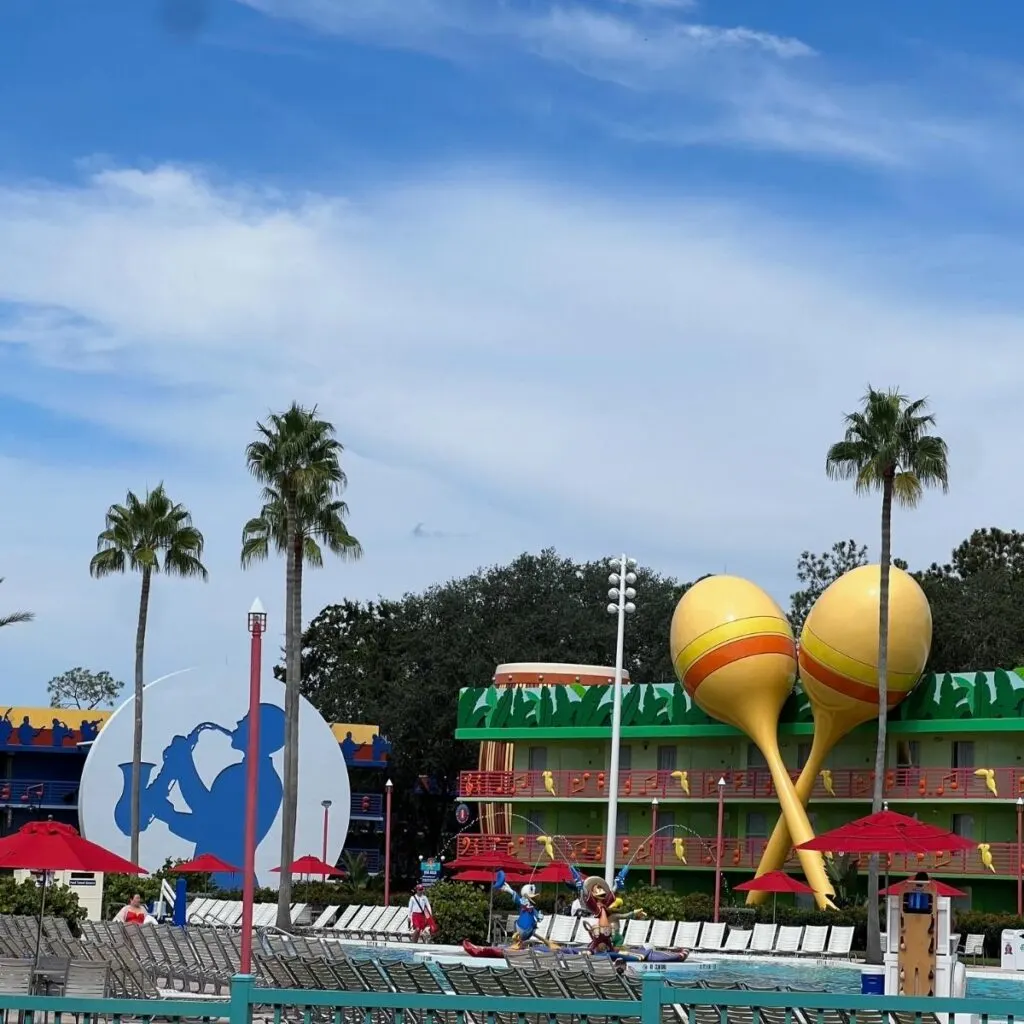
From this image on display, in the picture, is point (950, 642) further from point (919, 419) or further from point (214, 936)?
point (214, 936)

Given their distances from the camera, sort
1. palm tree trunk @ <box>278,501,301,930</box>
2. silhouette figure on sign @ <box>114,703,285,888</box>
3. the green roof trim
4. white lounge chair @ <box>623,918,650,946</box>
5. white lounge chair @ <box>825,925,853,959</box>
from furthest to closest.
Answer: silhouette figure on sign @ <box>114,703,285,888</box> < the green roof trim < palm tree trunk @ <box>278,501,301,930</box> < white lounge chair @ <box>623,918,650,946</box> < white lounge chair @ <box>825,925,853,959</box>

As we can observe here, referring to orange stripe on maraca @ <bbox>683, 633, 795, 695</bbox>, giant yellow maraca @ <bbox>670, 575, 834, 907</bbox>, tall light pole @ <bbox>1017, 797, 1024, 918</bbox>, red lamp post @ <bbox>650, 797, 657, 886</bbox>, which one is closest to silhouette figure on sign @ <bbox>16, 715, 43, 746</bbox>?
red lamp post @ <bbox>650, 797, 657, 886</bbox>

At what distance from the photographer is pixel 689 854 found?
176 feet

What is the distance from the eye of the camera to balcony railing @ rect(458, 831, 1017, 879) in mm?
46781

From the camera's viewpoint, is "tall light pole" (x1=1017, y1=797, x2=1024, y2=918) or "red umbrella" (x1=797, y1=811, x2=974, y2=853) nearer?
"red umbrella" (x1=797, y1=811, x2=974, y2=853)

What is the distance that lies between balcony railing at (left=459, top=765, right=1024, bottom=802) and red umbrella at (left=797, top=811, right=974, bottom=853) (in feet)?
63.2

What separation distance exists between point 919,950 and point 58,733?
50272mm

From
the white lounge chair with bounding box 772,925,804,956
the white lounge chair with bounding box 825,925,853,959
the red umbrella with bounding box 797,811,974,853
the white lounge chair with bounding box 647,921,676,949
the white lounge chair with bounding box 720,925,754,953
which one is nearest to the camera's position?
the red umbrella with bounding box 797,811,974,853

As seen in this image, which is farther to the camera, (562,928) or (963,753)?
(963,753)

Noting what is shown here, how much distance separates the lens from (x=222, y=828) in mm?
61250

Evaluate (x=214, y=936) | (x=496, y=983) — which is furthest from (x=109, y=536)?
(x=496, y=983)

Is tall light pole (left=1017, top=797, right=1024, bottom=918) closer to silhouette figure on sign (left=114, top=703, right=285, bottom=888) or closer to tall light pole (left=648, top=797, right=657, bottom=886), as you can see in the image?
tall light pole (left=648, top=797, right=657, bottom=886)

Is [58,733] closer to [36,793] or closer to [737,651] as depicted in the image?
[36,793]

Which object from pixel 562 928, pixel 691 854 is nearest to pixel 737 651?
pixel 691 854
